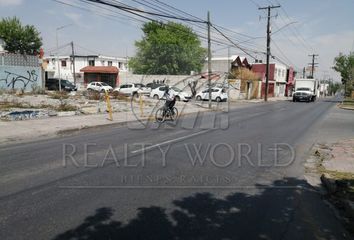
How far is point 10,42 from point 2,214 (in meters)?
56.2

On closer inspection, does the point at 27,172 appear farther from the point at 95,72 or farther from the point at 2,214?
the point at 95,72

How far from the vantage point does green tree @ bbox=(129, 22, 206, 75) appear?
54500 mm

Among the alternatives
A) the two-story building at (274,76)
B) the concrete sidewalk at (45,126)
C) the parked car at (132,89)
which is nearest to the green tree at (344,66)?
the two-story building at (274,76)

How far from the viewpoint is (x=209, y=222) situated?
4672 millimetres

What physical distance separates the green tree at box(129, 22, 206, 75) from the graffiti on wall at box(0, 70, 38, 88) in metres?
24.8

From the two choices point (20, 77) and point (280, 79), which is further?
point (280, 79)

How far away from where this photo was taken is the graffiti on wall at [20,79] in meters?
31.0

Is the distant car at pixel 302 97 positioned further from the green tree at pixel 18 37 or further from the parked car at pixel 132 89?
the green tree at pixel 18 37

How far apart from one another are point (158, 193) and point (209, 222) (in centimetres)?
141

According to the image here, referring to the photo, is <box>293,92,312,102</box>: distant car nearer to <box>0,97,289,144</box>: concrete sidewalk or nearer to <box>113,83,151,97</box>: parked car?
<box>113,83,151,97</box>: parked car

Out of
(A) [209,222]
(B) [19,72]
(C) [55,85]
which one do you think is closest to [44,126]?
(A) [209,222]

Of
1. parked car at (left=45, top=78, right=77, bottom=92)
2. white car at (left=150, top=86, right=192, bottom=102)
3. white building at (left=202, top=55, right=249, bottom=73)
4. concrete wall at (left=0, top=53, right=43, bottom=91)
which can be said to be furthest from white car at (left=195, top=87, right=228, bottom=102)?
concrete wall at (left=0, top=53, right=43, bottom=91)

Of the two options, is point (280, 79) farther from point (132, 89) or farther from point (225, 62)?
point (132, 89)

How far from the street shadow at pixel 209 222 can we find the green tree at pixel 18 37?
5621 centimetres
